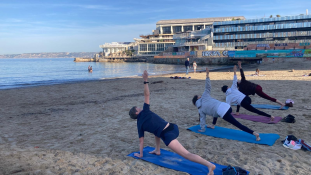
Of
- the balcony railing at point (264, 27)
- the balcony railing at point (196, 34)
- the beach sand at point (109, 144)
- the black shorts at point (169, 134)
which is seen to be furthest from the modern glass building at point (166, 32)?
the black shorts at point (169, 134)

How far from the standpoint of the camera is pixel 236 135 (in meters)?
5.94

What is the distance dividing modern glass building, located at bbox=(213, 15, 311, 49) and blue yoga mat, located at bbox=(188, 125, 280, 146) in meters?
62.8

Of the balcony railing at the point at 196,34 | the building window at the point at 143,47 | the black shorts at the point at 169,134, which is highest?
the balcony railing at the point at 196,34

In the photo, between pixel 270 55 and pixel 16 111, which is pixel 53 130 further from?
pixel 270 55

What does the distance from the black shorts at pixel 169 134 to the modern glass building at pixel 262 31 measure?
6530 centimetres

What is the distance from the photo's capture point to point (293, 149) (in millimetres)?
4953

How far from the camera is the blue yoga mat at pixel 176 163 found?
4.17 meters

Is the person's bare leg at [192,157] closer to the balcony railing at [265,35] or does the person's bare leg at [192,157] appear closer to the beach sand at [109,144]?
the beach sand at [109,144]

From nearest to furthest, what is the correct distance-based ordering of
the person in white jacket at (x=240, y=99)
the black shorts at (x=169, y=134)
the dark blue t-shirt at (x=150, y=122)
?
the black shorts at (x=169, y=134) → the dark blue t-shirt at (x=150, y=122) → the person in white jacket at (x=240, y=99)

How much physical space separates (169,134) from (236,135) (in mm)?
2714

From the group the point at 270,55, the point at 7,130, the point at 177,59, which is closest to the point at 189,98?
the point at 7,130

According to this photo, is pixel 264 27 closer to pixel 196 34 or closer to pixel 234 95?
pixel 196 34

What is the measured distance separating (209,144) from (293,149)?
1728 millimetres

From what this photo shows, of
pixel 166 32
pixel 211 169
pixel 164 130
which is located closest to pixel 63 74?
pixel 164 130
